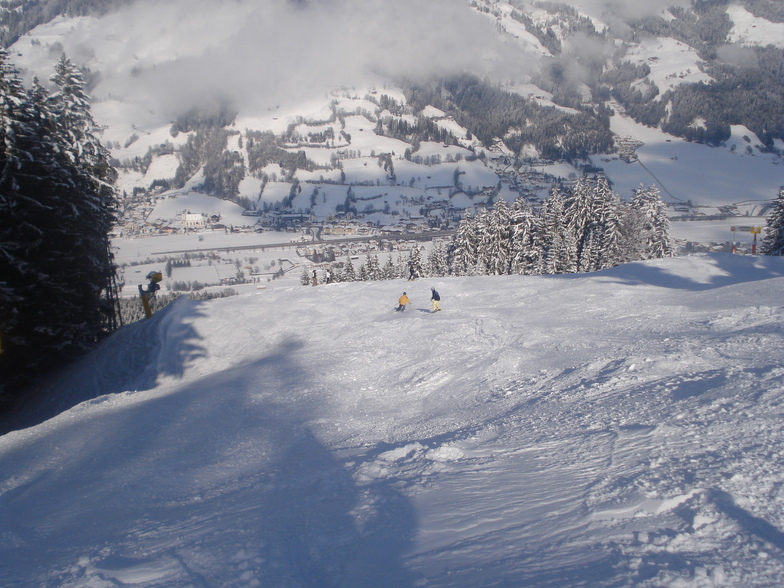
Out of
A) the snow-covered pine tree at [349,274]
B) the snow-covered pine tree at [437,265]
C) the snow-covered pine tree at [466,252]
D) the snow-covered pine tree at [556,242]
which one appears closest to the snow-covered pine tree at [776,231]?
the snow-covered pine tree at [556,242]

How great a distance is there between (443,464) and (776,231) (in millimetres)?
44311

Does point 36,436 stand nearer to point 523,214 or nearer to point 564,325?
point 564,325

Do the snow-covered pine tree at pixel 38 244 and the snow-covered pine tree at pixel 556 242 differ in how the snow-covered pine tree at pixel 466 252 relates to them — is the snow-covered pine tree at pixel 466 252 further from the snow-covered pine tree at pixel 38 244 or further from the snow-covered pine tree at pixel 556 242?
the snow-covered pine tree at pixel 38 244

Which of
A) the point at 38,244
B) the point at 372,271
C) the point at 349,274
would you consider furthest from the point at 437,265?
the point at 38,244

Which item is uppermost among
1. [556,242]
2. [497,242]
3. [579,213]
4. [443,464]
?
[579,213]

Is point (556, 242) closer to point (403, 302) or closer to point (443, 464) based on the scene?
point (403, 302)

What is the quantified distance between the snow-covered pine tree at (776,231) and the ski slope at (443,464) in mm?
27263

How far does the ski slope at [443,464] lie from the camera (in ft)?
14.6

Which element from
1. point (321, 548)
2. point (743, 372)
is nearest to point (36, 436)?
point (321, 548)

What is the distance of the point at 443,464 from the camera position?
23.0 ft

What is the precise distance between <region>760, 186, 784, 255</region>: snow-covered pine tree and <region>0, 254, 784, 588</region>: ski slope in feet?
89.4

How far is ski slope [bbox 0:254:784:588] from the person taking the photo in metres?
4.46

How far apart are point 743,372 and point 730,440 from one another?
9.73ft

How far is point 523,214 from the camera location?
45.4 m
